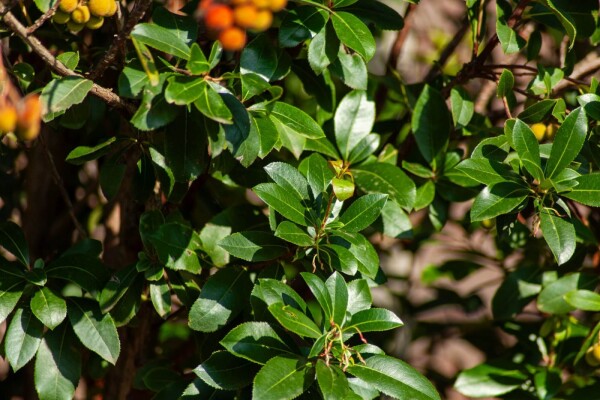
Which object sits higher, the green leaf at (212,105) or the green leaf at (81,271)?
the green leaf at (212,105)

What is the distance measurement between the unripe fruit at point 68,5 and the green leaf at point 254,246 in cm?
40

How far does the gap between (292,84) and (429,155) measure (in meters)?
0.56

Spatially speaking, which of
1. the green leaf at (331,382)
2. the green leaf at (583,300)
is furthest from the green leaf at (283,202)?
the green leaf at (583,300)

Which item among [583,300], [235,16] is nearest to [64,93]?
[235,16]

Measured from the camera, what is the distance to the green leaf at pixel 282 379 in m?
1.06

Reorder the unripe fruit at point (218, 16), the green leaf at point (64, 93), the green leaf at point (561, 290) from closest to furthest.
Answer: the unripe fruit at point (218, 16)
the green leaf at point (64, 93)
the green leaf at point (561, 290)

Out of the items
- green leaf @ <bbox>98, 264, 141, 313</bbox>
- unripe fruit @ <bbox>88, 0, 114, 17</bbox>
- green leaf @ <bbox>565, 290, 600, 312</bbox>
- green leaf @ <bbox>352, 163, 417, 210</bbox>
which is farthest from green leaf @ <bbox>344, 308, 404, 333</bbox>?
unripe fruit @ <bbox>88, 0, 114, 17</bbox>

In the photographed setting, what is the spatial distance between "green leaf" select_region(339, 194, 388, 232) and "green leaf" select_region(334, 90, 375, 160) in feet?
0.69

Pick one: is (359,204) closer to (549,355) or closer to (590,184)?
(590,184)

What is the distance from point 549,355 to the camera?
173cm

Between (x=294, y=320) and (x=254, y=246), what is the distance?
173 mm

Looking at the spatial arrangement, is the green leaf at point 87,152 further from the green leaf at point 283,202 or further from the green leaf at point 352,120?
the green leaf at point 352,120

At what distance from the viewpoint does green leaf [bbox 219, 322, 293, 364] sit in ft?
3.69

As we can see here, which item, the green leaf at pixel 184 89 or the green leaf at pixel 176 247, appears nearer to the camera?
the green leaf at pixel 184 89
